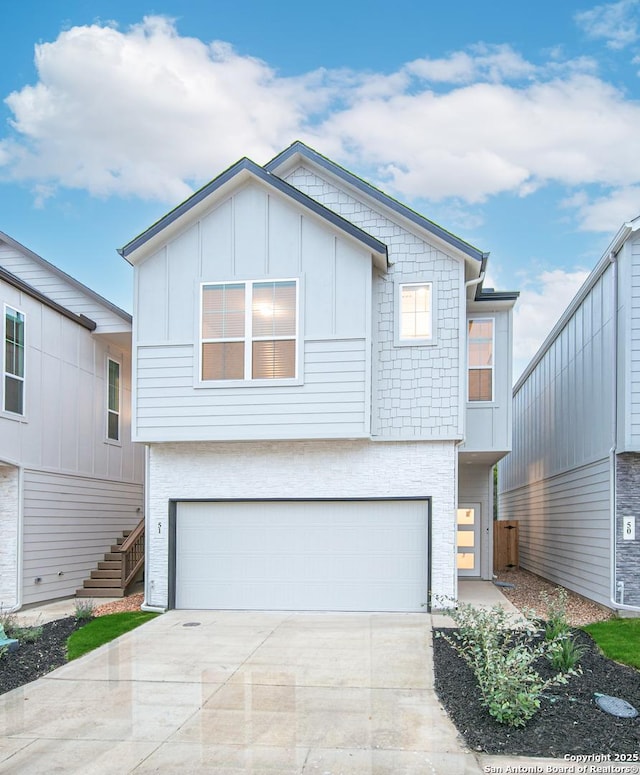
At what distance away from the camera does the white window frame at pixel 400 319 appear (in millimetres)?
11617

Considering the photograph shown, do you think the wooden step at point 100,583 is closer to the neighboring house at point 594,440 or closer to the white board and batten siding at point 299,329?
the white board and batten siding at point 299,329

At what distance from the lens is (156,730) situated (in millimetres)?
6309

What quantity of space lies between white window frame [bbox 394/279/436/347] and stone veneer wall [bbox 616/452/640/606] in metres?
3.69

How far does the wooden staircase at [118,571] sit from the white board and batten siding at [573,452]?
8965 millimetres

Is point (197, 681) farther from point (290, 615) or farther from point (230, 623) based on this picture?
point (290, 615)

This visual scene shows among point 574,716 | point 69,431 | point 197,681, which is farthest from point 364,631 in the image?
point 69,431

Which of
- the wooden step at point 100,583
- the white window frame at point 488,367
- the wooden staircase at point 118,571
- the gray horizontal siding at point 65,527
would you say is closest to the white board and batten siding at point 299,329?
the gray horizontal siding at point 65,527

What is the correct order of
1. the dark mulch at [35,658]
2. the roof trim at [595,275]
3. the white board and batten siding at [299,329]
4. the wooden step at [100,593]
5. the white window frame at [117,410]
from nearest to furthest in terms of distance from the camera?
the dark mulch at [35,658], the roof trim at [595,275], the white board and batten siding at [299,329], the wooden step at [100,593], the white window frame at [117,410]

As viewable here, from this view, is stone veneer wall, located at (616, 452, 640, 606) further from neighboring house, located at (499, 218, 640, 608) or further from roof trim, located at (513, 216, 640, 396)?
roof trim, located at (513, 216, 640, 396)

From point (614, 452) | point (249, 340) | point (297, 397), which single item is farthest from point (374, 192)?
point (614, 452)

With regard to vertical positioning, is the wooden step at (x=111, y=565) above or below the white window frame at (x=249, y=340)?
below

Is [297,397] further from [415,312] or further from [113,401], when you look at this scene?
[113,401]

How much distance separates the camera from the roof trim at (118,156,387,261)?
11.1 meters

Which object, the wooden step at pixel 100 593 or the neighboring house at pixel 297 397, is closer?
the neighboring house at pixel 297 397
